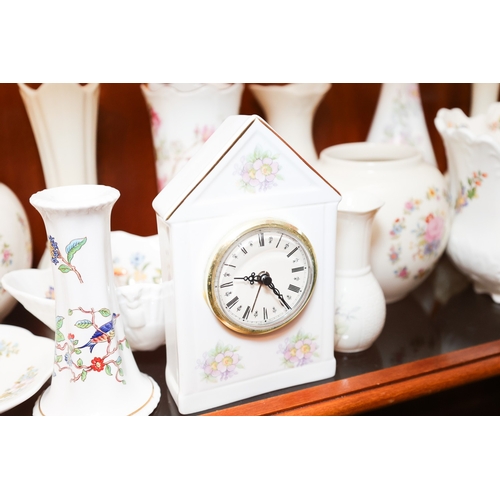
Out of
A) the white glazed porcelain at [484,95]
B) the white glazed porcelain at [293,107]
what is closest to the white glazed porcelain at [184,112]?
the white glazed porcelain at [293,107]

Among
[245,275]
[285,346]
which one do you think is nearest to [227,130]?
[245,275]

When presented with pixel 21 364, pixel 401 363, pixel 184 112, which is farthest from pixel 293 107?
pixel 21 364

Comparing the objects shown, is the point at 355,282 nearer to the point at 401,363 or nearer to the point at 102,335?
the point at 401,363

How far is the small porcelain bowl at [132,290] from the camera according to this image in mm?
659

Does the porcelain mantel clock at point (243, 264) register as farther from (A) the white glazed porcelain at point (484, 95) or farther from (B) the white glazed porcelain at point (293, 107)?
(A) the white glazed porcelain at point (484, 95)

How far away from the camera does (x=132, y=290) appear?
2.14ft

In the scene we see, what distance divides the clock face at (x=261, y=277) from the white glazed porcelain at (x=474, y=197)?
0.31 metres

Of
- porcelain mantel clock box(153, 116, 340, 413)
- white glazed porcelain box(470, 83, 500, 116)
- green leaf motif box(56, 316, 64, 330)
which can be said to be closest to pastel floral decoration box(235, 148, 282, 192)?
porcelain mantel clock box(153, 116, 340, 413)

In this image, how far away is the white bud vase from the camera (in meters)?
0.71

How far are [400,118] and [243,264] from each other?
1.57ft

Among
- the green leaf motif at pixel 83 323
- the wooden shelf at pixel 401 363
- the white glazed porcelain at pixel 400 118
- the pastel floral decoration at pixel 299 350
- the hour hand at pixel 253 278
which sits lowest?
the wooden shelf at pixel 401 363

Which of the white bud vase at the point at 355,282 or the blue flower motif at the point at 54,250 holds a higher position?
the blue flower motif at the point at 54,250

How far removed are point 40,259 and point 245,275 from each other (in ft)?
1.41

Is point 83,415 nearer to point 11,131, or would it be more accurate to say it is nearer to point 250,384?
point 250,384
